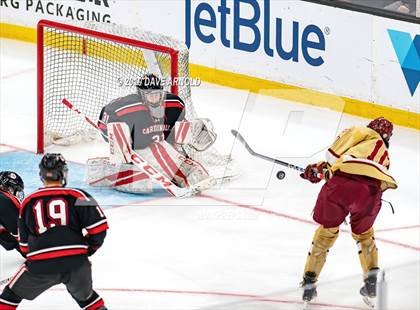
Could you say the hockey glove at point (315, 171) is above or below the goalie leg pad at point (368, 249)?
above

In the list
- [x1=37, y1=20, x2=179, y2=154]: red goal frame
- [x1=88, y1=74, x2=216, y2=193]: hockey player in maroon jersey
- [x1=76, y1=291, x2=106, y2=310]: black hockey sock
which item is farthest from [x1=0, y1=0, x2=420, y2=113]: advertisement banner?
[x1=76, y1=291, x2=106, y2=310]: black hockey sock

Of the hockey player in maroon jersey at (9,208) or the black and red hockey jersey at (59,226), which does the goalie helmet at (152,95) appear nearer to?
the hockey player in maroon jersey at (9,208)

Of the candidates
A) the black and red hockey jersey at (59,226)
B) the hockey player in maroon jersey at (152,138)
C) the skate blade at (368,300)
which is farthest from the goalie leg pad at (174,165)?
the skate blade at (368,300)

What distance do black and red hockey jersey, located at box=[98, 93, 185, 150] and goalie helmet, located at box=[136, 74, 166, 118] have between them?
3cm

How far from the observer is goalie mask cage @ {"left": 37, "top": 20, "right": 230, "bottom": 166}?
8836 mm

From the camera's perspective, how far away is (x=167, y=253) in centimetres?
740

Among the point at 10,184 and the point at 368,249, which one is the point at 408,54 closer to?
the point at 368,249

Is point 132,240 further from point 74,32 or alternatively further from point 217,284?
point 74,32

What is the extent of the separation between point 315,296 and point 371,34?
481cm

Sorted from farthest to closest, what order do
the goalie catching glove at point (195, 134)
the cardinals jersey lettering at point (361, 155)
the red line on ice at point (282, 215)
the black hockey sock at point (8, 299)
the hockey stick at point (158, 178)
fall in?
the goalie catching glove at point (195, 134) < the hockey stick at point (158, 178) < the red line on ice at point (282, 215) < the cardinals jersey lettering at point (361, 155) < the black hockey sock at point (8, 299)

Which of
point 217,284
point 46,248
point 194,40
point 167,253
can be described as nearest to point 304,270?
point 217,284

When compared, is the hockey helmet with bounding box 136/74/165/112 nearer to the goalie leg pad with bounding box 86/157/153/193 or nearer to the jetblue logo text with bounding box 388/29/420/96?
the goalie leg pad with bounding box 86/157/153/193

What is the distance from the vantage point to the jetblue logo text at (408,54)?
9.07 meters

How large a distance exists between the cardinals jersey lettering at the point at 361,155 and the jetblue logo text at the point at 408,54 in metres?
2.68
